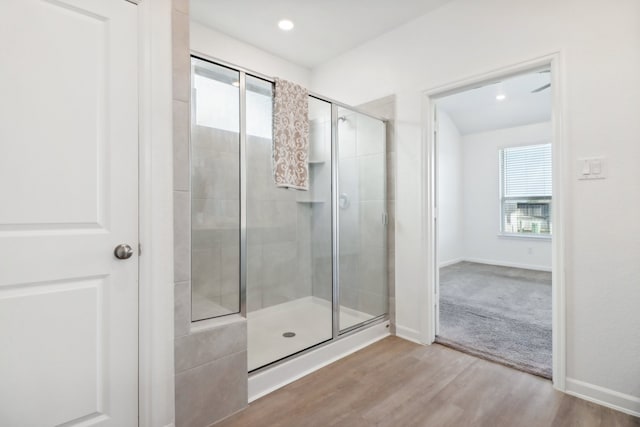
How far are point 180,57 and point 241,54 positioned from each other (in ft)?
5.78

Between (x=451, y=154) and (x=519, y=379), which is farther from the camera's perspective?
(x=451, y=154)

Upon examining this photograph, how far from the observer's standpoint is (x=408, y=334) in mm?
2723

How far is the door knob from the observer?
140 cm

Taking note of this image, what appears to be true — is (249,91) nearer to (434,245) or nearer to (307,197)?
(307,197)

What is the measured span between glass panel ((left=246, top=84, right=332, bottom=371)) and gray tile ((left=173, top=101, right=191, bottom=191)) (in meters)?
0.50

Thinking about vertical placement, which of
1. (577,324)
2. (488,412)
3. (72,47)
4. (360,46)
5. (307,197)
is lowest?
(488,412)

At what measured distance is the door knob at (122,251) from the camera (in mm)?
1396

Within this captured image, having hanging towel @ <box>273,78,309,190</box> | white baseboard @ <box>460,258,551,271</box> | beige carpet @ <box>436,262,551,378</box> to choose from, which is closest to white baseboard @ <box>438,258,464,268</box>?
white baseboard @ <box>460,258,551,271</box>

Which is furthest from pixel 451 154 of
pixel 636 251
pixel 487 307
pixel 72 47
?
pixel 72 47

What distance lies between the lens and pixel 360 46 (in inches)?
124

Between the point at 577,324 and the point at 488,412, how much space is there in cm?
79

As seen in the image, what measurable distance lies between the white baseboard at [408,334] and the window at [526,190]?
13.7 ft

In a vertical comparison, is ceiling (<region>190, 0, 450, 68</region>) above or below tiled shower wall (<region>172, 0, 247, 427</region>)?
above

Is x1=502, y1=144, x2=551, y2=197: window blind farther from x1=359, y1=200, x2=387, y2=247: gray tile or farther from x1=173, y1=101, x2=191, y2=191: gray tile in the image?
x1=173, y1=101, x2=191, y2=191: gray tile
